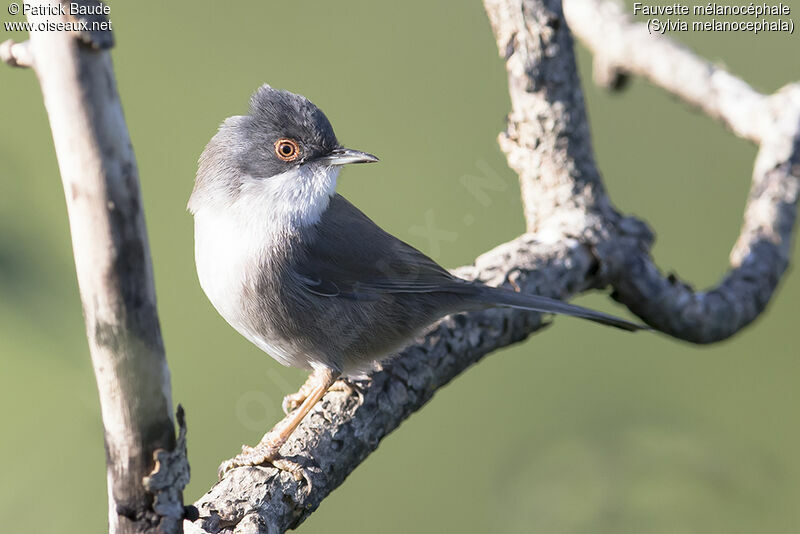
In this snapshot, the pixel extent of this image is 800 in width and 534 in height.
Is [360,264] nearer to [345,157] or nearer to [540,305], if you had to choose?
[345,157]

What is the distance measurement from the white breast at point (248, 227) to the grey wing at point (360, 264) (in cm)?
12

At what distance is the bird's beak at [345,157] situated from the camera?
285 centimetres

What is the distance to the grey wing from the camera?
116 inches

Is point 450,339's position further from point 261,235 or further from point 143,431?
point 143,431

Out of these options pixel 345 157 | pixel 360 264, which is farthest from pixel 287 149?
pixel 360 264

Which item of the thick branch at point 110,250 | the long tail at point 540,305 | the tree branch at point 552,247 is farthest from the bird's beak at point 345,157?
the thick branch at point 110,250

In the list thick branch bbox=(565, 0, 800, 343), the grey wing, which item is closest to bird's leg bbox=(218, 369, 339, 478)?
the grey wing

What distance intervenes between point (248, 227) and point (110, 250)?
133 cm

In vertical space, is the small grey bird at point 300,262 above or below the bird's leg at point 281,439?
above

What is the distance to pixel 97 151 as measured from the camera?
1393mm

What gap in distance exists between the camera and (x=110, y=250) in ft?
4.81

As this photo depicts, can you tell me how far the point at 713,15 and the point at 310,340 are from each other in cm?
297

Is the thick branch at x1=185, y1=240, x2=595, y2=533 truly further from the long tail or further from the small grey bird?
the long tail

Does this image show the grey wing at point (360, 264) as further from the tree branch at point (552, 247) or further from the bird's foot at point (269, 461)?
the bird's foot at point (269, 461)
